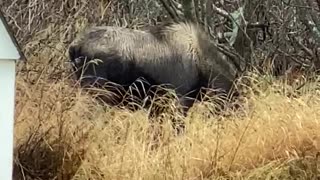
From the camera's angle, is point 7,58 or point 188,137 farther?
point 188,137

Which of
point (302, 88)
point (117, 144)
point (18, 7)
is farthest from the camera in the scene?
point (18, 7)

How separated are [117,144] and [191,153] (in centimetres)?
65

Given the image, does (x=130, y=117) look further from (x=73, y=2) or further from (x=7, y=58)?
(x=73, y=2)

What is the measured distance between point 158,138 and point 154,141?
0.08 meters

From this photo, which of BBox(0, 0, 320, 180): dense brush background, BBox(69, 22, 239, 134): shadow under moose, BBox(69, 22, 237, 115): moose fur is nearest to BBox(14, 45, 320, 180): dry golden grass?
BBox(0, 0, 320, 180): dense brush background

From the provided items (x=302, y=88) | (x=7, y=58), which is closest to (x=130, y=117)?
(x=302, y=88)

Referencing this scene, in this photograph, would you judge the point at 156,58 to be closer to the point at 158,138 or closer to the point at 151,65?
the point at 151,65

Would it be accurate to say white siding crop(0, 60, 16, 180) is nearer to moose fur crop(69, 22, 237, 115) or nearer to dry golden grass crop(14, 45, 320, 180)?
dry golden grass crop(14, 45, 320, 180)

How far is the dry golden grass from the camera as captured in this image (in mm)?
6438

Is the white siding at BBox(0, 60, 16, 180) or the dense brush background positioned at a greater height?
the white siding at BBox(0, 60, 16, 180)

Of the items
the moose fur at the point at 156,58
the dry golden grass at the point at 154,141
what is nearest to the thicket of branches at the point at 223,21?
the moose fur at the point at 156,58

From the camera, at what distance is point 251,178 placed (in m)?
6.42

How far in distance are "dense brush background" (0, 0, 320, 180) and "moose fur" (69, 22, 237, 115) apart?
41 cm

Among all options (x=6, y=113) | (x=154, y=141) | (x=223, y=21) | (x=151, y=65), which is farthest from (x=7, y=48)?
(x=223, y=21)
